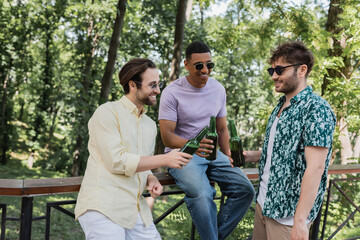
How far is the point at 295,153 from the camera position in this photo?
1.95 meters

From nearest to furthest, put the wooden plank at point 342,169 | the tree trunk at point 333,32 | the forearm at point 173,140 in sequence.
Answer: the forearm at point 173,140, the wooden plank at point 342,169, the tree trunk at point 333,32

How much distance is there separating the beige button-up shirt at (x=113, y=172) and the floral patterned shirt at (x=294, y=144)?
A: 78 cm

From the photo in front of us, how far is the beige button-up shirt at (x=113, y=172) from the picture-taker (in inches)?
77.3

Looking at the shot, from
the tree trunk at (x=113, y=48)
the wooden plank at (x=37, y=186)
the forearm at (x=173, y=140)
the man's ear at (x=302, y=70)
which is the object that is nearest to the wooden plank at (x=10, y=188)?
the wooden plank at (x=37, y=186)

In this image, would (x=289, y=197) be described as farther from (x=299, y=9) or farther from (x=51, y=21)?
(x=51, y=21)

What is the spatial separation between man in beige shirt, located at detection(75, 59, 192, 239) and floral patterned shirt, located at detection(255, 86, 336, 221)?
1.74 ft

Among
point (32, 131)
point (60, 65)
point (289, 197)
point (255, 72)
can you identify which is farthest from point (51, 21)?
point (289, 197)

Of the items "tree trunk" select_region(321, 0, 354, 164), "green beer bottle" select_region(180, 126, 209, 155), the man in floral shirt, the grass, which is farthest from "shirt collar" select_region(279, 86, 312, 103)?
"tree trunk" select_region(321, 0, 354, 164)

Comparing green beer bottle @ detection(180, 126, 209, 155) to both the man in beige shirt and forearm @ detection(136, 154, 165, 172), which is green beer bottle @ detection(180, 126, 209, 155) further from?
forearm @ detection(136, 154, 165, 172)

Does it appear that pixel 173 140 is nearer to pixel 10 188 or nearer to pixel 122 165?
pixel 122 165

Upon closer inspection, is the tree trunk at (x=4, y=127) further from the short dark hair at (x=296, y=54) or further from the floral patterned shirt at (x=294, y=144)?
the floral patterned shirt at (x=294, y=144)

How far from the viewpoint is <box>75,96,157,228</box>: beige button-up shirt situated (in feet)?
6.44

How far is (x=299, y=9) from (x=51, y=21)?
13.5m

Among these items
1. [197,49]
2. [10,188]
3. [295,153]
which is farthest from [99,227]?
[197,49]
